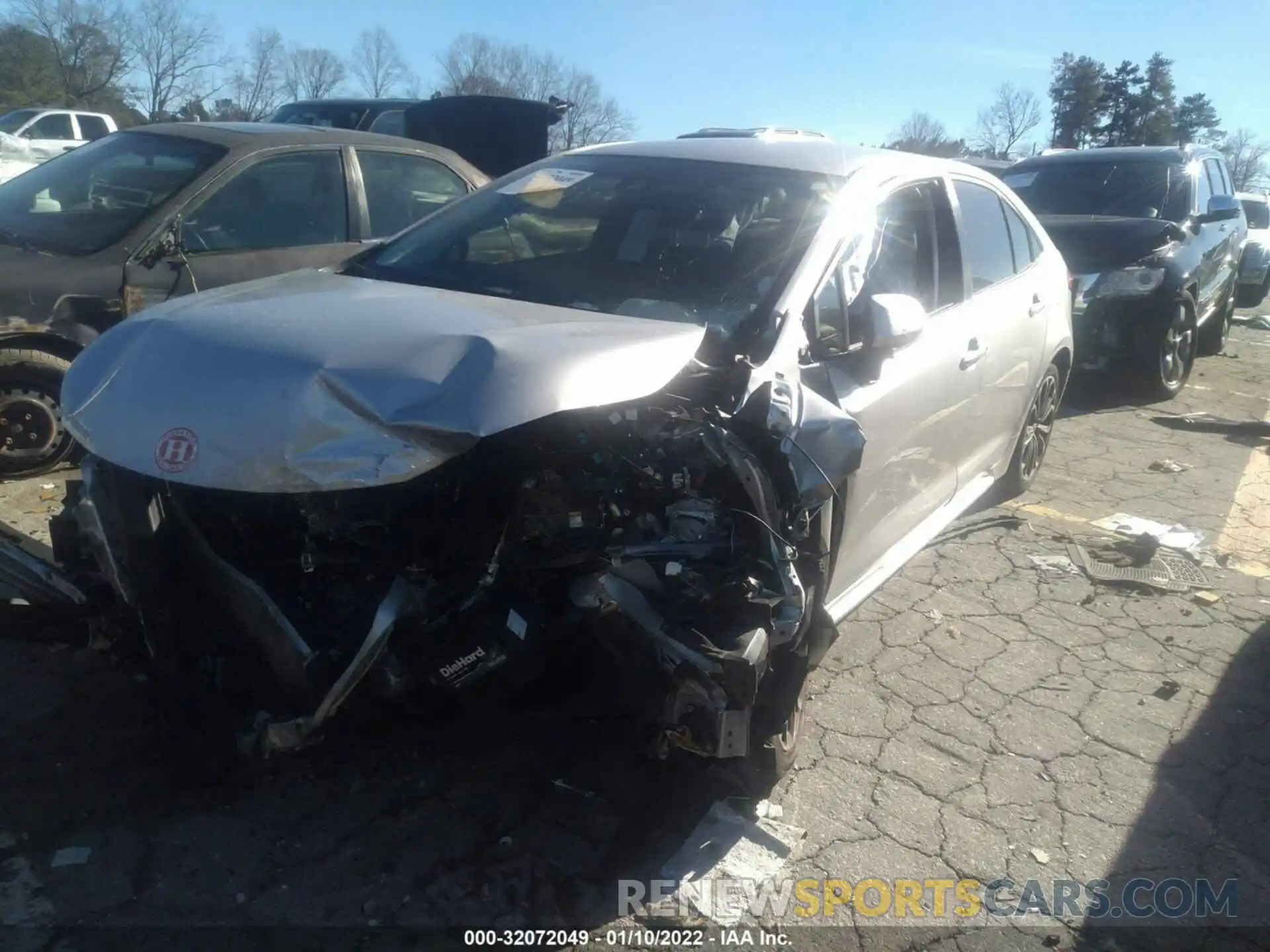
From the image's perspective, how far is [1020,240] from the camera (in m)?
5.04

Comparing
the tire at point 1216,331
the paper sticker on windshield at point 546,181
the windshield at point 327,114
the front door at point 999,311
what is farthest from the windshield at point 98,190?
the tire at point 1216,331

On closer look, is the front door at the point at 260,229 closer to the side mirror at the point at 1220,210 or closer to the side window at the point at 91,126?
the side mirror at the point at 1220,210

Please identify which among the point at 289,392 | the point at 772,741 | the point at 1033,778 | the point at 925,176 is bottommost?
the point at 1033,778

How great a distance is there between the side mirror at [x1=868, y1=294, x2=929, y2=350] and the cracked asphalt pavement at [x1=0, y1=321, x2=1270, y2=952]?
1.31 m

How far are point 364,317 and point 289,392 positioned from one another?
1.66 ft

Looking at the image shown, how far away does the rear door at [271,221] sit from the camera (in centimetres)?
504

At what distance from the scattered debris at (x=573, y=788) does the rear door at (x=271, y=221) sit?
2976mm

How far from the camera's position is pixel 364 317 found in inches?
112

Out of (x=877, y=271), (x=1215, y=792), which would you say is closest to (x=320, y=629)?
(x=877, y=271)

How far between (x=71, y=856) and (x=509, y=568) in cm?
137

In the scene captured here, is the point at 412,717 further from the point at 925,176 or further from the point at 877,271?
the point at 925,176

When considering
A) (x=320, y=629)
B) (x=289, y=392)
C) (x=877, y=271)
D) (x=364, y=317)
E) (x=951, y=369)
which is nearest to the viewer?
(x=289, y=392)

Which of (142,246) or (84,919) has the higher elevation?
(142,246)

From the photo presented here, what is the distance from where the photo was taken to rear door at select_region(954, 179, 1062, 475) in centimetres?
430
